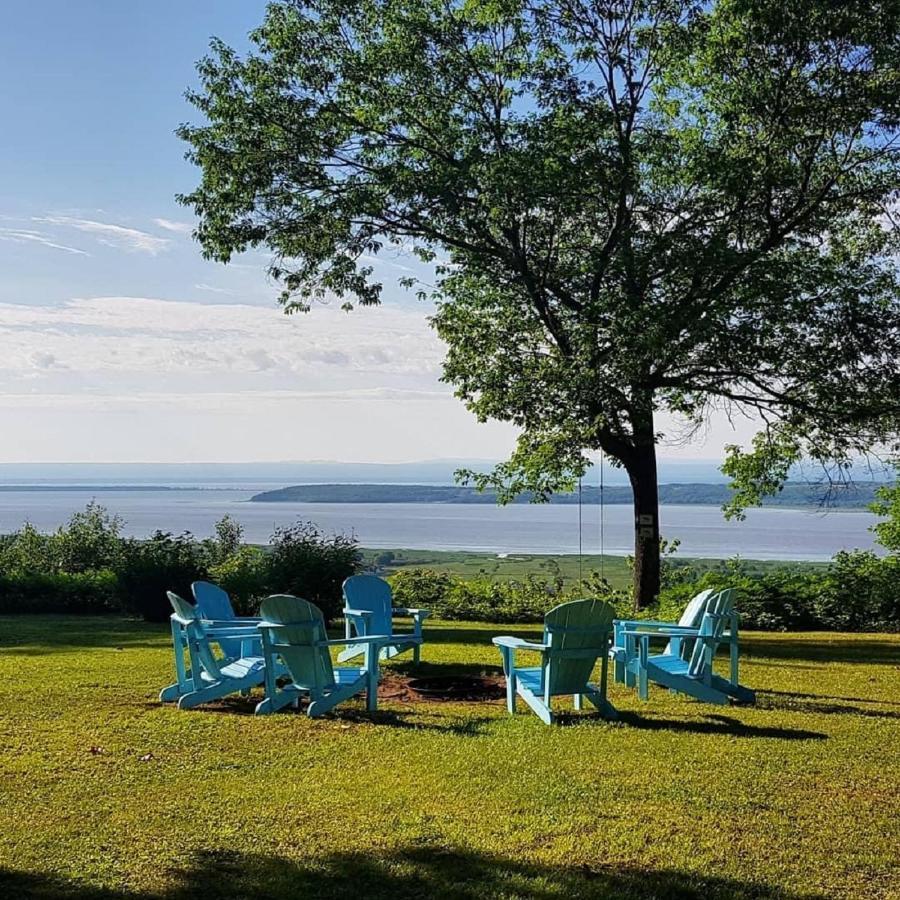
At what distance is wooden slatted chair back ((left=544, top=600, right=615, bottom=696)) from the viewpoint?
22.5 ft

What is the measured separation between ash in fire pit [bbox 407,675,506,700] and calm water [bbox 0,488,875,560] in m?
9.02

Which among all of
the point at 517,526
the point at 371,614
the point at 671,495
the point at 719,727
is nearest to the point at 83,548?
the point at 371,614

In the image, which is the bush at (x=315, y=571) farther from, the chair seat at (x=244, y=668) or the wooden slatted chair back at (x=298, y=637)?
the wooden slatted chair back at (x=298, y=637)

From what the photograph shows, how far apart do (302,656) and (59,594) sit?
1135cm

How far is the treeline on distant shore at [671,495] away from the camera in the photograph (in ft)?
51.4

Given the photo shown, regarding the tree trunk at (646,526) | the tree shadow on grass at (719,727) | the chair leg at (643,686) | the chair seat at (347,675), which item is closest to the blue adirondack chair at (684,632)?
the chair leg at (643,686)

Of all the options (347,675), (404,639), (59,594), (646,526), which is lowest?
(59,594)

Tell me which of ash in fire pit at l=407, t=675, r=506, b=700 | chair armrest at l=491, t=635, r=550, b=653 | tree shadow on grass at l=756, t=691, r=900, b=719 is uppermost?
chair armrest at l=491, t=635, r=550, b=653

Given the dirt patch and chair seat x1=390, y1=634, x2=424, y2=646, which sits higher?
chair seat x1=390, y1=634, x2=424, y2=646

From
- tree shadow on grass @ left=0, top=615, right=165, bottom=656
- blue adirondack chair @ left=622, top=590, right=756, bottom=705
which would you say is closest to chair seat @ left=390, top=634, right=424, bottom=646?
blue adirondack chair @ left=622, top=590, right=756, bottom=705

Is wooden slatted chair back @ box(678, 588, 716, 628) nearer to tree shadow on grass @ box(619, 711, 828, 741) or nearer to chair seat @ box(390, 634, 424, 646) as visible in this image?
tree shadow on grass @ box(619, 711, 828, 741)

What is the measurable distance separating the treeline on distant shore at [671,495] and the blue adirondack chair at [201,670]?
826 centimetres

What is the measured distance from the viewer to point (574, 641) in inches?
273

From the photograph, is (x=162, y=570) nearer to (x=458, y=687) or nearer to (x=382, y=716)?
(x=458, y=687)
